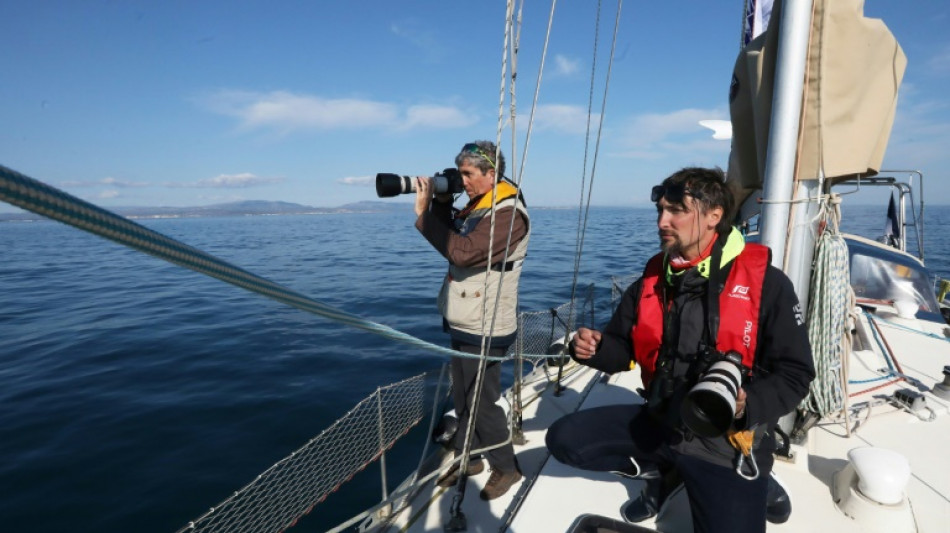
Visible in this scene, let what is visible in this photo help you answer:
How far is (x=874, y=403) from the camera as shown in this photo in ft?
11.0

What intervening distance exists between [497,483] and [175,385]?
16.4ft

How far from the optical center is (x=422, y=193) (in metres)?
2.20

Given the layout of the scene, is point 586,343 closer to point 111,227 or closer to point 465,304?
point 465,304

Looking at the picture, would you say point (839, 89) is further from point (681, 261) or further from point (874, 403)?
point (874, 403)

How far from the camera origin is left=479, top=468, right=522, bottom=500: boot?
249 cm

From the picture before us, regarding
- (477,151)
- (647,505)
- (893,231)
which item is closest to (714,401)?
(647,505)

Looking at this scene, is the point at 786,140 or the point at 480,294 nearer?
the point at 786,140

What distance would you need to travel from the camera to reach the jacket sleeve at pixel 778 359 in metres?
1.62

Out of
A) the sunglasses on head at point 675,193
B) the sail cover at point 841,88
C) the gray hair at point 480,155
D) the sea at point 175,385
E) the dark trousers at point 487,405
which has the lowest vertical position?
the sea at point 175,385

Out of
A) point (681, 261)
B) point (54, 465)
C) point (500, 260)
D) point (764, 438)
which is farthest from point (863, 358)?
point (54, 465)

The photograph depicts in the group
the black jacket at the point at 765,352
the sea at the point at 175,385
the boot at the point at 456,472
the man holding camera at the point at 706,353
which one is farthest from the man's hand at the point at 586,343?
the boot at the point at 456,472

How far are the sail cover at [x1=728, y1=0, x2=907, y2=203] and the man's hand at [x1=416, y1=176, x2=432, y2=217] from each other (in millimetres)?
1481

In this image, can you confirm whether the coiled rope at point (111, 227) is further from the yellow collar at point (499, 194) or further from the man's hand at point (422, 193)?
the yellow collar at point (499, 194)

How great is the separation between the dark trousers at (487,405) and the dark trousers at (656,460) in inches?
16.6
